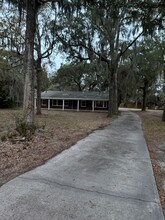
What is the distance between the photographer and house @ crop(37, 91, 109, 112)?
32125mm

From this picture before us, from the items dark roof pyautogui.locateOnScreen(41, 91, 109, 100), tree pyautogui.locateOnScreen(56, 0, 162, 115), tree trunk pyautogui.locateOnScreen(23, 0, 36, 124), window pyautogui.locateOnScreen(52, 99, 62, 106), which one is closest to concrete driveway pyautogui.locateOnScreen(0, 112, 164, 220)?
tree trunk pyautogui.locateOnScreen(23, 0, 36, 124)

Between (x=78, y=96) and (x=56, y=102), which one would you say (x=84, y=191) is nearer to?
(x=78, y=96)

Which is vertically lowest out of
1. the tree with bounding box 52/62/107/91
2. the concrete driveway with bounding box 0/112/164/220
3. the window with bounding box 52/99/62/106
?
the concrete driveway with bounding box 0/112/164/220

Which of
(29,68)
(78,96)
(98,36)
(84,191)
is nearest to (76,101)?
(78,96)

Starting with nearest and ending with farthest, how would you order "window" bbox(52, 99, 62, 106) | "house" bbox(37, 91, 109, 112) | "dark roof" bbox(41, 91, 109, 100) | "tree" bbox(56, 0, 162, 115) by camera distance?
"tree" bbox(56, 0, 162, 115)
"dark roof" bbox(41, 91, 109, 100)
"house" bbox(37, 91, 109, 112)
"window" bbox(52, 99, 62, 106)

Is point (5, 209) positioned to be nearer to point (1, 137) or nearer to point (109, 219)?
point (109, 219)

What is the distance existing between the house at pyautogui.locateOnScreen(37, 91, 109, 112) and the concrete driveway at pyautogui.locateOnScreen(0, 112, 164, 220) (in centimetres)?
2641

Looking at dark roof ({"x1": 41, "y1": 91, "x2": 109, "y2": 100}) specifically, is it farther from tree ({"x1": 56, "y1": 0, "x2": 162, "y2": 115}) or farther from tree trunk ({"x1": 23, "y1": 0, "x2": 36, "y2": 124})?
tree trunk ({"x1": 23, "y1": 0, "x2": 36, "y2": 124})

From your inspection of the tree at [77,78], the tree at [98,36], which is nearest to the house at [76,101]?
the tree at [77,78]

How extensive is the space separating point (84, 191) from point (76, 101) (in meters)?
30.6

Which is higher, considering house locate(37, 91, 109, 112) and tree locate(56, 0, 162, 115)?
tree locate(56, 0, 162, 115)

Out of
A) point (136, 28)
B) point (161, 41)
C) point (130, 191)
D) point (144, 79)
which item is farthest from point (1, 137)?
point (144, 79)

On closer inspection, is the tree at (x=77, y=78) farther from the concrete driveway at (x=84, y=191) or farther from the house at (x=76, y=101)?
the concrete driveway at (x=84, y=191)

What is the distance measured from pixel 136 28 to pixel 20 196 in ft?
45.2
